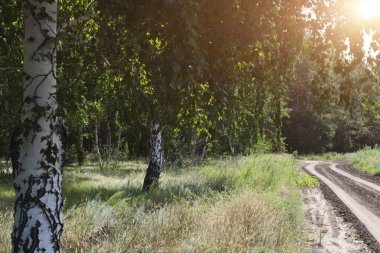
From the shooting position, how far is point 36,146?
12.2ft

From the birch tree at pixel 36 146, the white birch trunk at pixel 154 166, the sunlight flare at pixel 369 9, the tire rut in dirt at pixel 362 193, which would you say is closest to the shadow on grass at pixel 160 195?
the white birch trunk at pixel 154 166

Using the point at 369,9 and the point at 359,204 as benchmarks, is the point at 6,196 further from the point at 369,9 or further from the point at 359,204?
the point at 359,204

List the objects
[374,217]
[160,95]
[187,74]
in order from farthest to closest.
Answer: [374,217], [160,95], [187,74]

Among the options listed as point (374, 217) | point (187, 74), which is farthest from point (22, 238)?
point (374, 217)

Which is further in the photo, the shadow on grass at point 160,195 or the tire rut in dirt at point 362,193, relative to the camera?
the tire rut in dirt at point 362,193

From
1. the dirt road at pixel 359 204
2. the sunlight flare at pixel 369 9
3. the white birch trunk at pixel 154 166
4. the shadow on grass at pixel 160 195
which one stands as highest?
the sunlight flare at pixel 369 9

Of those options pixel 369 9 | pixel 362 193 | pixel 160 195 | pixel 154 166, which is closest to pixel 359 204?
pixel 362 193

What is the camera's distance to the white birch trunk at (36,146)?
3.71 metres

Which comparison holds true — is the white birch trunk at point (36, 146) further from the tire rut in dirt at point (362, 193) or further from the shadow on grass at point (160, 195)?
the tire rut in dirt at point (362, 193)

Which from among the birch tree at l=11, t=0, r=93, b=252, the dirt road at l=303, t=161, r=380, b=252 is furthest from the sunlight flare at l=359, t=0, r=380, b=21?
the dirt road at l=303, t=161, r=380, b=252

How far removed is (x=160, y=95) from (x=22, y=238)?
1.90 metres

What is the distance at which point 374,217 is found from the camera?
37.7ft

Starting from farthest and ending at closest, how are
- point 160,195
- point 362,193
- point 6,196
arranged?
point 362,193 < point 6,196 < point 160,195

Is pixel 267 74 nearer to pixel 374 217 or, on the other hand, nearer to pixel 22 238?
pixel 22 238
